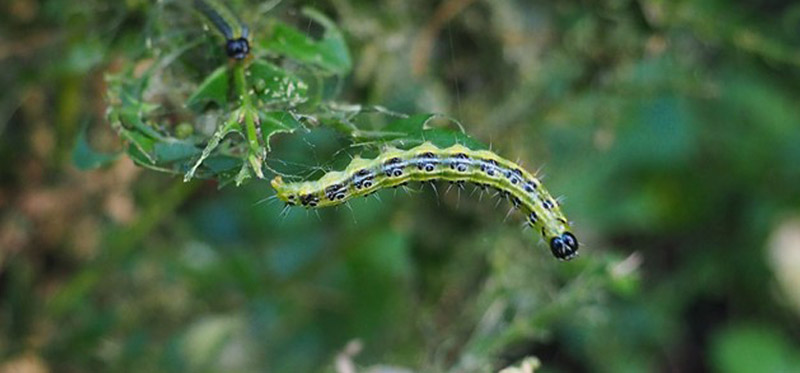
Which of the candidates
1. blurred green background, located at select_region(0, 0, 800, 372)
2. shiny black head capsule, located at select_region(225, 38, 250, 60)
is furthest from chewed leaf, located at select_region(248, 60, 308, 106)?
blurred green background, located at select_region(0, 0, 800, 372)

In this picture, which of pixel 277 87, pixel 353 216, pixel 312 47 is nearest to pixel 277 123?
pixel 277 87

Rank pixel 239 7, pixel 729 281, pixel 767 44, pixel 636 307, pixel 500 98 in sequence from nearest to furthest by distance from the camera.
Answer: pixel 239 7
pixel 767 44
pixel 500 98
pixel 636 307
pixel 729 281

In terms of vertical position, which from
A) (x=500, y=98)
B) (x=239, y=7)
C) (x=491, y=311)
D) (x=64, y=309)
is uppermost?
(x=500, y=98)

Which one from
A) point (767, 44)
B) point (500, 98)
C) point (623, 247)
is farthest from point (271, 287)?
point (623, 247)

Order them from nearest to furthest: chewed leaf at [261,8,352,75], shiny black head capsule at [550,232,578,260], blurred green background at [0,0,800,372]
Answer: shiny black head capsule at [550,232,578,260], chewed leaf at [261,8,352,75], blurred green background at [0,0,800,372]

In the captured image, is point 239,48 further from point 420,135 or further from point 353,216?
point 353,216

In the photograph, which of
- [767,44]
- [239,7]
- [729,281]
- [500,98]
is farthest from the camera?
[729,281]

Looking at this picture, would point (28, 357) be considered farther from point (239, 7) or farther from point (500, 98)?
point (500, 98)

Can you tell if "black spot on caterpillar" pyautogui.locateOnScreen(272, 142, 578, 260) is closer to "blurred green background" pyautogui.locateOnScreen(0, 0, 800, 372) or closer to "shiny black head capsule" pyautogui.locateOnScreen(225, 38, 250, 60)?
"shiny black head capsule" pyautogui.locateOnScreen(225, 38, 250, 60)
